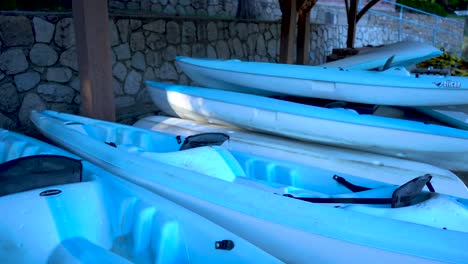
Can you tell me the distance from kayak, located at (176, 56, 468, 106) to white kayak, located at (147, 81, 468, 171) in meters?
0.31

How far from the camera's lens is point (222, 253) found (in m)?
1.42

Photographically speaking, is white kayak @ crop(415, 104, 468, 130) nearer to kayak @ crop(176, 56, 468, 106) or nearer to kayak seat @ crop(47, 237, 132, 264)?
kayak @ crop(176, 56, 468, 106)

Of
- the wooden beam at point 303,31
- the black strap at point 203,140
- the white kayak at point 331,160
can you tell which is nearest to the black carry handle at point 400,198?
the white kayak at point 331,160

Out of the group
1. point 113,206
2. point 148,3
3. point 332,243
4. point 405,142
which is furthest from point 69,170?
point 148,3

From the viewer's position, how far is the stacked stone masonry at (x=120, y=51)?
3.96 m

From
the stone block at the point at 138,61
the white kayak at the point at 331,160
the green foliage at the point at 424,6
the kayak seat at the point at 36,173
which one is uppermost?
the green foliage at the point at 424,6

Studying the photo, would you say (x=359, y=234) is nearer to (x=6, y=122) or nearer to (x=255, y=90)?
(x=255, y=90)

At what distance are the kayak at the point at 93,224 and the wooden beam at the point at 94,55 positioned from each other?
1182 mm

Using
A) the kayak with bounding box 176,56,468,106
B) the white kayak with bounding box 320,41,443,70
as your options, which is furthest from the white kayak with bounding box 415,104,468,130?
the white kayak with bounding box 320,41,443,70

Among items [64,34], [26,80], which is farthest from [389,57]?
[26,80]

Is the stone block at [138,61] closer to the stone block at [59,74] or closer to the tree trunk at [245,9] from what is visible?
the stone block at [59,74]

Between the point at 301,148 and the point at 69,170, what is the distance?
5.40 ft

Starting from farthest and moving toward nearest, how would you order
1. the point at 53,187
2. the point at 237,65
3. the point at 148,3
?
the point at 148,3 < the point at 237,65 < the point at 53,187

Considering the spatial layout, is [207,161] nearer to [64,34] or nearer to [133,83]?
[64,34]
